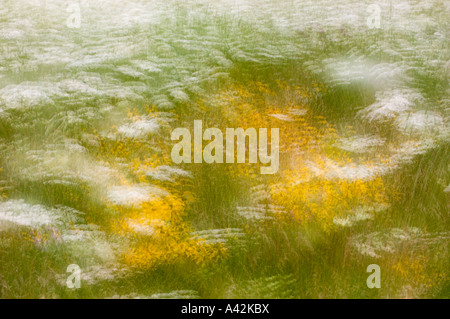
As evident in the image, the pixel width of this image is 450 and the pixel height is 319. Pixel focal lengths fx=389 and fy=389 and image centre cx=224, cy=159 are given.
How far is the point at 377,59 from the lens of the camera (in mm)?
3822

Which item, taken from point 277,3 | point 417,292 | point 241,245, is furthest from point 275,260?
point 277,3

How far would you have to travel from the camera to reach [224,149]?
3.53 m

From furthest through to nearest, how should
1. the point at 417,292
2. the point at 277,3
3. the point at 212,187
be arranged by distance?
the point at 277,3
the point at 212,187
the point at 417,292

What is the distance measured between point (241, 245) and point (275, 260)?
31 cm

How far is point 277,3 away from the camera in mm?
3984

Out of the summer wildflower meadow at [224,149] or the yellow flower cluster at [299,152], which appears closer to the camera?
the summer wildflower meadow at [224,149]

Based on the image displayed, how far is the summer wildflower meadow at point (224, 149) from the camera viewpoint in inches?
127

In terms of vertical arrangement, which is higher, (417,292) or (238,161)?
(238,161)

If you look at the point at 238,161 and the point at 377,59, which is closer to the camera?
the point at 238,161

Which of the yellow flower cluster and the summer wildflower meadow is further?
the yellow flower cluster

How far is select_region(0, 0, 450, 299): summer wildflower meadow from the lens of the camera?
322 centimetres

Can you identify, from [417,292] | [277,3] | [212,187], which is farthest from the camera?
[277,3]
